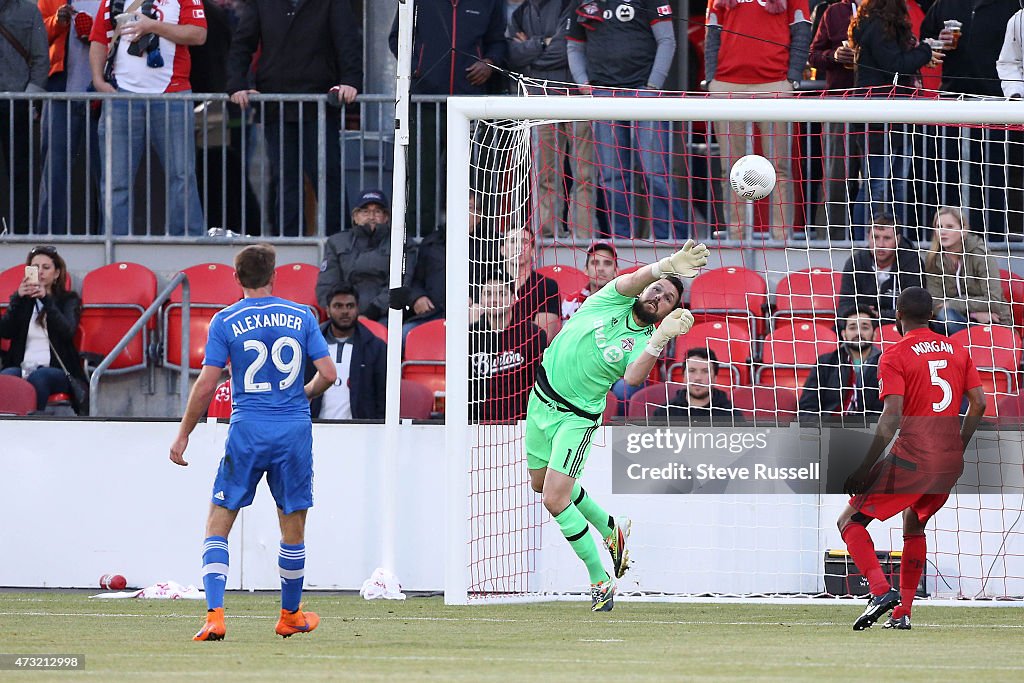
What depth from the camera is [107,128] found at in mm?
13609

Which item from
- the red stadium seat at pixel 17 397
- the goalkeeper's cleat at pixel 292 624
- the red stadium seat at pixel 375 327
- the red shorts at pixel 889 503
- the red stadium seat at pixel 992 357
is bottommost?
the goalkeeper's cleat at pixel 292 624

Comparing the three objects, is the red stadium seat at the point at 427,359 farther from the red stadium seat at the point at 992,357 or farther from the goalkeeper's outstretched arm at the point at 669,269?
the red stadium seat at the point at 992,357

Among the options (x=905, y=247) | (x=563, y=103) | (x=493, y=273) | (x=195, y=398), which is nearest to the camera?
(x=195, y=398)

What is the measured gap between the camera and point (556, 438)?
945 cm

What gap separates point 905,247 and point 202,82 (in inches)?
256

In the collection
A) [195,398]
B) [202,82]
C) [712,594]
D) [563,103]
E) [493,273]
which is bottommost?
[712,594]

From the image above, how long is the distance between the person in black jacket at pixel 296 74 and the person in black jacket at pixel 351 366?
2.02 meters

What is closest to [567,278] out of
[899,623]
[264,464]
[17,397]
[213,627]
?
[17,397]

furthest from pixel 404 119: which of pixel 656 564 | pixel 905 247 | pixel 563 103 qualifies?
pixel 905 247

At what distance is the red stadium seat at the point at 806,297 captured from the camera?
12.5m

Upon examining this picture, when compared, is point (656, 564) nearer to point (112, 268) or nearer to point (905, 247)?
point (905, 247)

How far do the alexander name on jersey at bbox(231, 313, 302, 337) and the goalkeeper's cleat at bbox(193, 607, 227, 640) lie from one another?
4.21ft

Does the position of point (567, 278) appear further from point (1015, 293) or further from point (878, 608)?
point (878, 608)

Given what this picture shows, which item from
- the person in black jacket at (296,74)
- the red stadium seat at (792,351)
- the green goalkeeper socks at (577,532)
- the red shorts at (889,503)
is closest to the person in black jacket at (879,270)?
the red stadium seat at (792,351)
